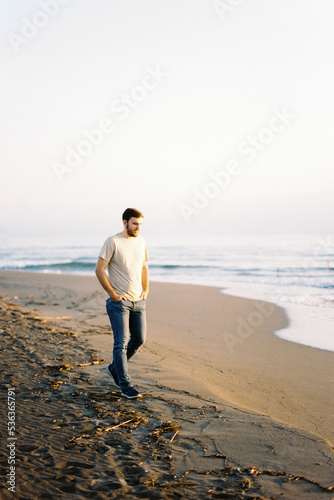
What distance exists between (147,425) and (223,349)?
3557 millimetres

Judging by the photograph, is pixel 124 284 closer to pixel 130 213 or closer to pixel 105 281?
pixel 105 281

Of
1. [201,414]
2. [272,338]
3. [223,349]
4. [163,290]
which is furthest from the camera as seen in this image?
[163,290]

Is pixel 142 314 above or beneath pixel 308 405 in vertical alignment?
above

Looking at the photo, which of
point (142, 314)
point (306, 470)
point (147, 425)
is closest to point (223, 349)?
point (142, 314)

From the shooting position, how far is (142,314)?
4.46m

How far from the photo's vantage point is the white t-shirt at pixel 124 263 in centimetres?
425

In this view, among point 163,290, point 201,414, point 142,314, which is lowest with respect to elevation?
point 163,290

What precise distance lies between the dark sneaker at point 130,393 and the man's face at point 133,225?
1648 millimetres

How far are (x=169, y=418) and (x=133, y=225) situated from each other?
1960mm

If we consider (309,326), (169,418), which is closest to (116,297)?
(169,418)

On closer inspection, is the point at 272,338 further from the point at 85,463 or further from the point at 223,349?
the point at 85,463

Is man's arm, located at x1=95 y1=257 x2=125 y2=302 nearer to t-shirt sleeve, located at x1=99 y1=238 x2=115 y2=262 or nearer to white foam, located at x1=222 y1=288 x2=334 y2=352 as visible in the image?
t-shirt sleeve, located at x1=99 y1=238 x2=115 y2=262

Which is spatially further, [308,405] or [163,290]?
[163,290]

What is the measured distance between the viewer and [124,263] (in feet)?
14.1
